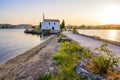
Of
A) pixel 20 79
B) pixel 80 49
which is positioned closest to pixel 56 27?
pixel 80 49

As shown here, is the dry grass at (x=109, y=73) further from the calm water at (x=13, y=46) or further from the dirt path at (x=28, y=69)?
the calm water at (x=13, y=46)

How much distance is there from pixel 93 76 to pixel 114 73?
1.38 meters

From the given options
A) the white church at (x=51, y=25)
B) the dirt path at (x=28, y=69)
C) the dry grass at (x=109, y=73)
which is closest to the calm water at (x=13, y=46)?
the dirt path at (x=28, y=69)

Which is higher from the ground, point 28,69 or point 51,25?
point 51,25

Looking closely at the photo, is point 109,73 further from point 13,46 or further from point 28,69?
point 13,46

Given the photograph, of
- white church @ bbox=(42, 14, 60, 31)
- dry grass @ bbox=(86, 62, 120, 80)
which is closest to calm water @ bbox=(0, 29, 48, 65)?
dry grass @ bbox=(86, 62, 120, 80)

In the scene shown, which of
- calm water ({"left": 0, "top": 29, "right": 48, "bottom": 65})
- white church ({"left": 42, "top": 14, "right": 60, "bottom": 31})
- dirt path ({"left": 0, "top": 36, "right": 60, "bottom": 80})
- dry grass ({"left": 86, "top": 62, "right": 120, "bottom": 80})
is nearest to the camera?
dry grass ({"left": 86, "top": 62, "right": 120, "bottom": 80})

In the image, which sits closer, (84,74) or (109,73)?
(84,74)

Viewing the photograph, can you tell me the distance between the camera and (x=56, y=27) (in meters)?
113

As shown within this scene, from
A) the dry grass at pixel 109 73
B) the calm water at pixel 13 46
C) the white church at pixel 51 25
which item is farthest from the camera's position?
the white church at pixel 51 25

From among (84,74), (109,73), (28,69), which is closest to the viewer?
(84,74)

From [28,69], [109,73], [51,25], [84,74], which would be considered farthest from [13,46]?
[51,25]

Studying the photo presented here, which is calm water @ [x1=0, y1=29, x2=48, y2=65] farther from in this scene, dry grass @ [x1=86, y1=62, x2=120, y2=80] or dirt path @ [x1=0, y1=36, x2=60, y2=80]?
dry grass @ [x1=86, y1=62, x2=120, y2=80]

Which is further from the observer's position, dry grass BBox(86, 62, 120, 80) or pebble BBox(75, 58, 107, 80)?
dry grass BBox(86, 62, 120, 80)
